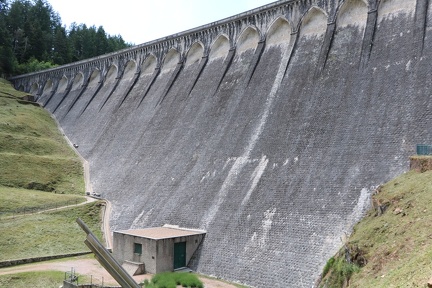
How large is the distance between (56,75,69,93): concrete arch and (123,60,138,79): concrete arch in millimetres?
14902

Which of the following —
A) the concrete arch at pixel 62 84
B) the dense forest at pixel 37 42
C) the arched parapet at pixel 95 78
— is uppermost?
the dense forest at pixel 37 42

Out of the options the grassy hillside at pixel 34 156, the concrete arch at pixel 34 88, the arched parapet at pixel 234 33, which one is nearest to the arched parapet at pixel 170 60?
the arched parapet at pixel 234 33

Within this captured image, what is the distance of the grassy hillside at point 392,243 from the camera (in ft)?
31.2

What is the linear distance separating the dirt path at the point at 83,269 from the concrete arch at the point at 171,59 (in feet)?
78.2

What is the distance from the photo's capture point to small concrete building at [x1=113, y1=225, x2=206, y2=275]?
2112 centimetres

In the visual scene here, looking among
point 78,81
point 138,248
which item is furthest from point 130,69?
point 138,248

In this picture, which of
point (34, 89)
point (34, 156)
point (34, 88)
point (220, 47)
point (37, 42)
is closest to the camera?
point (220, 47)

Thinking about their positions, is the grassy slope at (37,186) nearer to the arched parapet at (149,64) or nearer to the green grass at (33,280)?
the green grass at (33,280)

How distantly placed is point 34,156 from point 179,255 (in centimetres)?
2266

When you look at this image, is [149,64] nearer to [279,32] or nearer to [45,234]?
[279,32]

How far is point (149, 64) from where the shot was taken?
153 feet

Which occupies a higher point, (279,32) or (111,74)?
(111,74)

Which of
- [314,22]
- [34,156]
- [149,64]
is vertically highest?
[149,64]

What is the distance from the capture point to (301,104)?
83.5 feet
